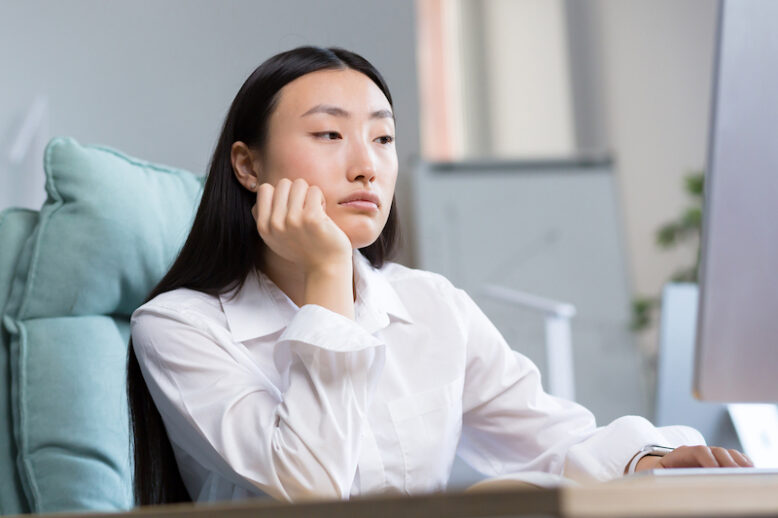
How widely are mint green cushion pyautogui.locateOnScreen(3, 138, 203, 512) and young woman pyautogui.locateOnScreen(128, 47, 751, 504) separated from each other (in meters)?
0.14

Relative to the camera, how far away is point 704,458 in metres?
0.84

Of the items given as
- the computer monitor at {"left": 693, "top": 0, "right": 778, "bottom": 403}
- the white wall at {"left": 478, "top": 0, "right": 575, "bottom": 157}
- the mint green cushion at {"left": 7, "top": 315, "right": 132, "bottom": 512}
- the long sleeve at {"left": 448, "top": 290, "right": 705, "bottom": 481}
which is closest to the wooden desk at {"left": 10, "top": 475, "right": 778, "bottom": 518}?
the computer monitor at {"left": 693, "top": 0, "right": 778, "bottom": 403}

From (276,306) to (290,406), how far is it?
0.27 meters

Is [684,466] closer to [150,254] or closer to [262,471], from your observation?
Result: [262,471]

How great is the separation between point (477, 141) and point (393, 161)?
3404mm

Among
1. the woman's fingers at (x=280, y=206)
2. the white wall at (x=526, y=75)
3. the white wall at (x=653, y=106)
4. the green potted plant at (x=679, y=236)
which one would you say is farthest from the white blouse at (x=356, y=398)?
the white wall at (x=526, y=75)

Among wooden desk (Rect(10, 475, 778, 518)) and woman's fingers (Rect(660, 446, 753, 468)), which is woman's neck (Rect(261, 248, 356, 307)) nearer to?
woman's fingers (Rect(660, 446, 753, 468))

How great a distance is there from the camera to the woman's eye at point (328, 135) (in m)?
1.11

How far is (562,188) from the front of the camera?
12.7 feet

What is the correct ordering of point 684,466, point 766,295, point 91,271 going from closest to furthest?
point 766,295, point 684,466, point 91,271

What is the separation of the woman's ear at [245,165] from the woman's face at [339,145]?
22 mm

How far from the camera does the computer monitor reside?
0.61 meters

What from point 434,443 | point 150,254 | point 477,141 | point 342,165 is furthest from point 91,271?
point 477,141

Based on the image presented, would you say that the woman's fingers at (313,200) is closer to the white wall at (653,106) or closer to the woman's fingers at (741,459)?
the woman's fingers at (741,459)
